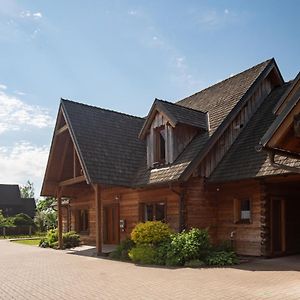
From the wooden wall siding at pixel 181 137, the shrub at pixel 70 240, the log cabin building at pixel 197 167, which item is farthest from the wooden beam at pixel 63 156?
the wooden wall siding at pixel 181 137

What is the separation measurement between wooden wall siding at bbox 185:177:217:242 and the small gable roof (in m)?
2.63

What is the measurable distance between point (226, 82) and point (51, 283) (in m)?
14.4

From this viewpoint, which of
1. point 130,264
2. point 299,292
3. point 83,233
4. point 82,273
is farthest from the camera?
point 83,233

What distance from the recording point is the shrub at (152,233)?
15.6 m

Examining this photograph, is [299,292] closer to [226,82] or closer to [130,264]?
[130,264]

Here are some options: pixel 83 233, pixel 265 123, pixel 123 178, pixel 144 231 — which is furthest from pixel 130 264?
pixel 83 233

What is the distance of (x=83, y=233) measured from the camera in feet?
83.5

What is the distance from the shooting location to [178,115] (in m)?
18.2

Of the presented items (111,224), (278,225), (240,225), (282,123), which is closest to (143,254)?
(240,225)

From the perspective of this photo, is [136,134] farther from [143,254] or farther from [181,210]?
[143,254]

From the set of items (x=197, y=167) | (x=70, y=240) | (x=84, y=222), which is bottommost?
(x=70, y=240)

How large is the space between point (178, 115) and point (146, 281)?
8865 millimetres

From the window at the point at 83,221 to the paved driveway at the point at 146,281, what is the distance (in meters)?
10.5

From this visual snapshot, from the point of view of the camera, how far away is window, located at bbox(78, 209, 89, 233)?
2569 centimetres
